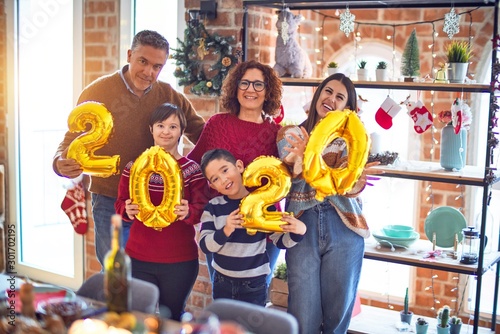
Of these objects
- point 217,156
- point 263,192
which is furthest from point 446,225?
point 217,156

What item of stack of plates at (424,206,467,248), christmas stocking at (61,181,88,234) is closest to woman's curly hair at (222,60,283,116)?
stack of plates at (424,206,467,248)

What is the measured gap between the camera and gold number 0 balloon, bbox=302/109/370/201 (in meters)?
2.30

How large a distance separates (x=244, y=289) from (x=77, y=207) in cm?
213

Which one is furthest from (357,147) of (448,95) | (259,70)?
(448,95)

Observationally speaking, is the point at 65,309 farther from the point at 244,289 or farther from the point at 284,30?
the point at 284,30

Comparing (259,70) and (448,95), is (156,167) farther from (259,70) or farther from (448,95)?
(448,95)

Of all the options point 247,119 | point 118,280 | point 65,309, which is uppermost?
point 247,119

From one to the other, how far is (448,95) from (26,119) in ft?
9.64

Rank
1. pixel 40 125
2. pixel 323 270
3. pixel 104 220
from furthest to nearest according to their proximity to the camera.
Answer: pixel 40 125 → pixel 104 220 → pixel 323 270

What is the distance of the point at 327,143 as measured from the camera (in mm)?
2322

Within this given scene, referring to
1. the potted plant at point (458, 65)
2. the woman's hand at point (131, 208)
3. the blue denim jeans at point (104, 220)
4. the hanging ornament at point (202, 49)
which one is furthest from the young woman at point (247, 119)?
the potted plant at point (458, 65)

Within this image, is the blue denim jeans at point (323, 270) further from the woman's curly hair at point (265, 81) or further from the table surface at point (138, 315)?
the table surface at point (138, 315)

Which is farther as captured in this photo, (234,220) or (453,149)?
(453,149)

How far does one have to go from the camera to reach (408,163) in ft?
11.3
